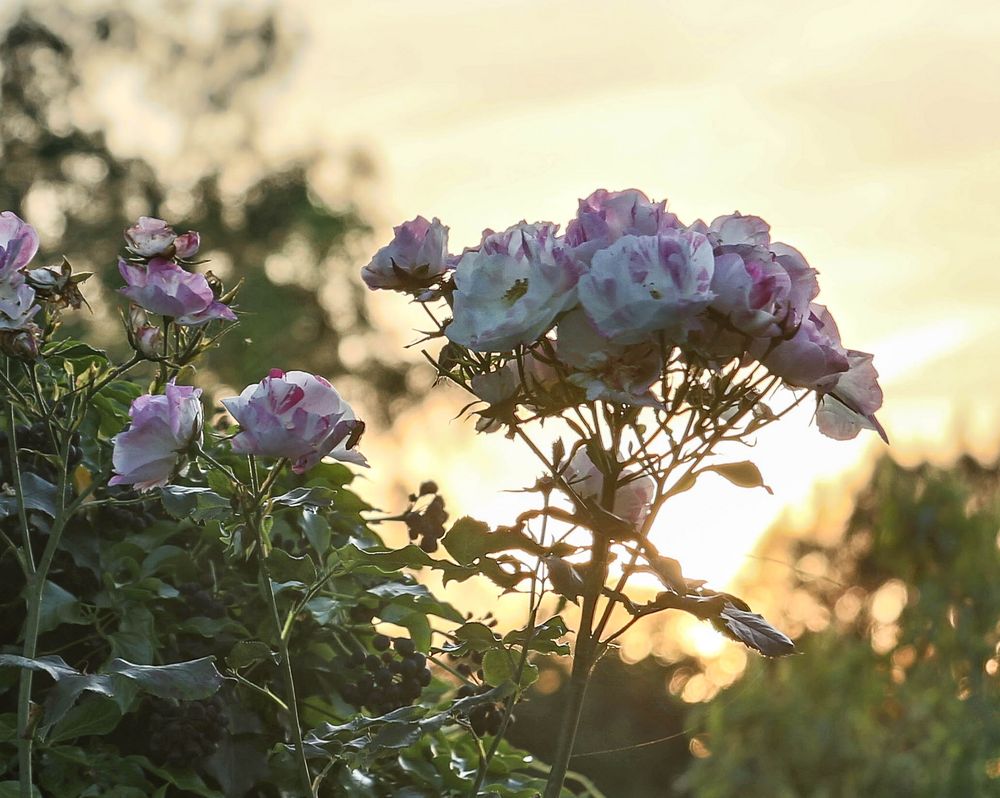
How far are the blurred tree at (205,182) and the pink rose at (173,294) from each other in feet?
40.4

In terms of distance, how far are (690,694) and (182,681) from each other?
16231mm

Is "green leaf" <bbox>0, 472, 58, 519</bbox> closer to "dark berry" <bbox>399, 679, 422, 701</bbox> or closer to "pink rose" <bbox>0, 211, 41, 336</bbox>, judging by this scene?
"pink rose" <bbox>0, 211, 41, 336</bbox>

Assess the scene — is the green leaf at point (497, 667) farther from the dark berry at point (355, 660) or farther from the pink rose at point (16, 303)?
the pink rose at point (16, 303)

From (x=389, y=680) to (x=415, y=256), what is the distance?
23.0 inches

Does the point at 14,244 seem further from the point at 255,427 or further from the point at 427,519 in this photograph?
the point at 427,519

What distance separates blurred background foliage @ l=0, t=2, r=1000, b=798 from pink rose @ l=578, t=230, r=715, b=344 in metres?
6.77

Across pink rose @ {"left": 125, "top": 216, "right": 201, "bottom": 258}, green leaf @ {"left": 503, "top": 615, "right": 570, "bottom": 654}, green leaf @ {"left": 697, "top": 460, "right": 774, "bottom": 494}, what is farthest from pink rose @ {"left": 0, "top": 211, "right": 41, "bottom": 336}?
green leaf @ {"left": 697, "top": 460, "right": 774, "bottom": 494}

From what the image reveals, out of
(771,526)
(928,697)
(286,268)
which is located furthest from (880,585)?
(286,268)

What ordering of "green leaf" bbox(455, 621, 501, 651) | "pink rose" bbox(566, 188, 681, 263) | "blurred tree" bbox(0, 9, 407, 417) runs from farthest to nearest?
"blurred tree" bbox(0, 9, 407, 417)
"green leaf" bbox(455, 621, 501, 651)
"pink rose" bbox(566, 188, 681, 263)

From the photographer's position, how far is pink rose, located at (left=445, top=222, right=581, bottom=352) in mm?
1052

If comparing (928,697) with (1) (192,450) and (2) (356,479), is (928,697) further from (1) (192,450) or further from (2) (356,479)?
(1) (192,450)

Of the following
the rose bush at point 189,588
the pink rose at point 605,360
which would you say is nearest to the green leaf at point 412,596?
the rose bush at point 189,588

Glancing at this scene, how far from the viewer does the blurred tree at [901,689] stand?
8.34 meters

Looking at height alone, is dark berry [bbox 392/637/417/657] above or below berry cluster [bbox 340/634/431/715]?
above
